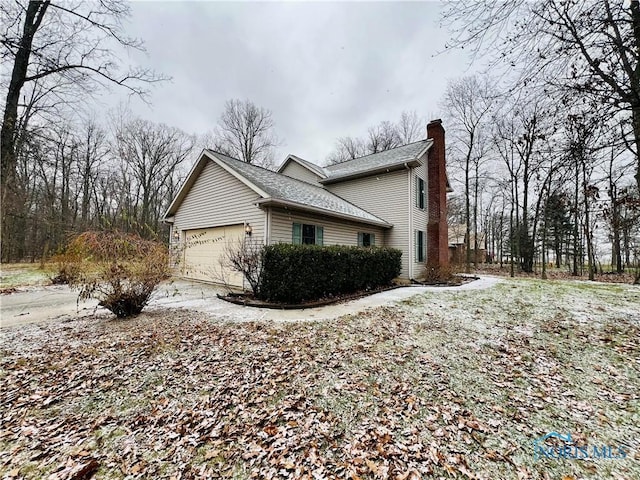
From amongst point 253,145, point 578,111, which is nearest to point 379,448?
point 578,111

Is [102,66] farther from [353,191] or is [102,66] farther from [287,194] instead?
[353,191]

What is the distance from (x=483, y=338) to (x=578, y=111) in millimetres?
4241

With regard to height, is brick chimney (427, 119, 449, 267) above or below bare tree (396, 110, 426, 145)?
below

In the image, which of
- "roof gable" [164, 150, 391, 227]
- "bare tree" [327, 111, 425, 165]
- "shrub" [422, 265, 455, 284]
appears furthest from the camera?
"bare tree" [327, 111, 425, 165]

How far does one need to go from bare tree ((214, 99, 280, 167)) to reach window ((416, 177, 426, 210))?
18.8 meters

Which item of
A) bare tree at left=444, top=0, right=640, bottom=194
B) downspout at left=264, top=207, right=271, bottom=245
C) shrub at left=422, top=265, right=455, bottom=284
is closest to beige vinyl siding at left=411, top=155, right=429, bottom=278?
shrub at left=422, top=265, right=455, bottom=284

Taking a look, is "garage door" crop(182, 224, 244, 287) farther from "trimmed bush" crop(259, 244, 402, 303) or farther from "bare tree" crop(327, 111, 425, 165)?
"bare tree" crop(327, 111, 425, 165)

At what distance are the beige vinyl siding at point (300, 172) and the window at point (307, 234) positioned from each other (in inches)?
277

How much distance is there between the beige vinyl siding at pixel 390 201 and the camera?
1239 cm

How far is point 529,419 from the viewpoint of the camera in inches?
106

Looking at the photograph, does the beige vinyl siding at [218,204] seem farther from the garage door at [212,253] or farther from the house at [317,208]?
the garage door at [212,253]

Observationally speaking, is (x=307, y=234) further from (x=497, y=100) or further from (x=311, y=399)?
(x=311, y=399)

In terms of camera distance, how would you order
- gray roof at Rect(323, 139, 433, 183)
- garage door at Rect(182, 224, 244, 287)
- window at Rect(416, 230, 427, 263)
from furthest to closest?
window at Rect(416, 230, 427, 263) → gray roof at Rect(323, 139, 433, 183) → garage door at Rect(182, 224, 244, 287)

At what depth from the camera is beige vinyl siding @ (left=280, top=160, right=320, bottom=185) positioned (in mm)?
16281
